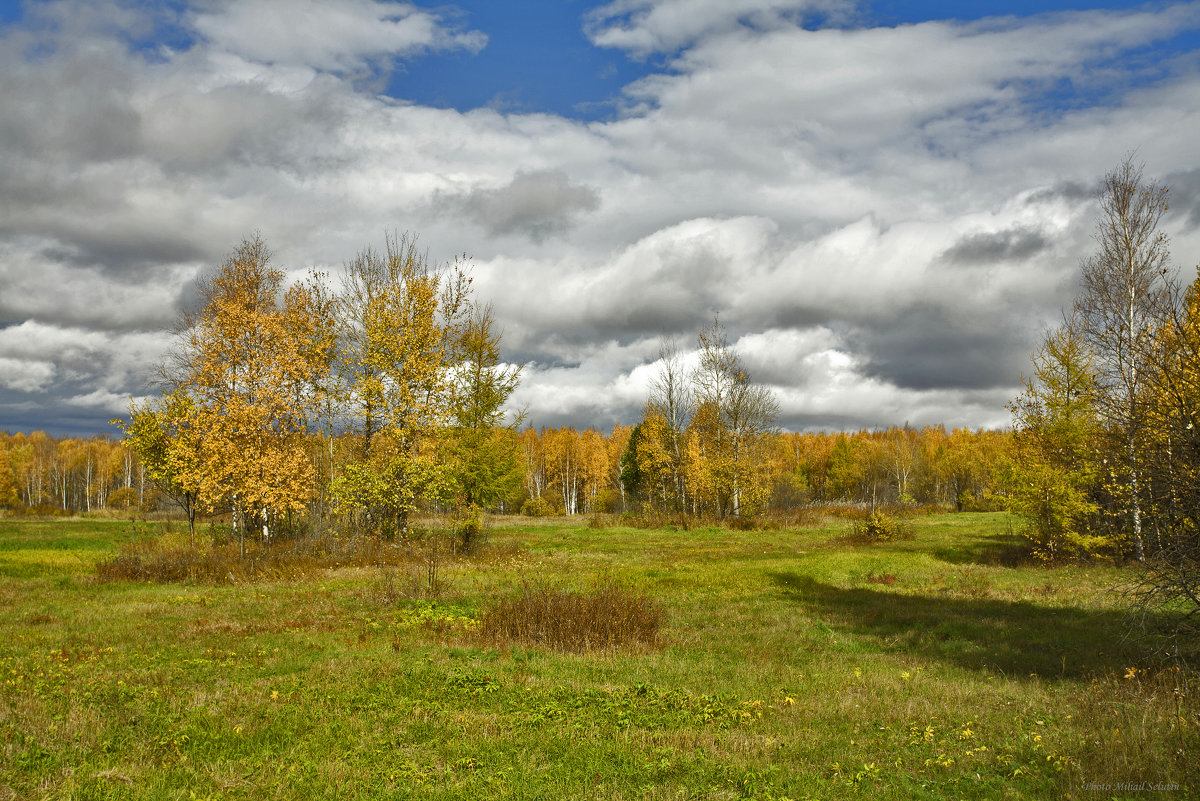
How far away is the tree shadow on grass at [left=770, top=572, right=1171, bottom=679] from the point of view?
11797 mm

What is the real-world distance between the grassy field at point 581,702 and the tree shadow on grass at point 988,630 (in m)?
0.09

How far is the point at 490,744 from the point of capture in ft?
25.8

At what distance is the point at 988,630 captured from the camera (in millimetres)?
14609

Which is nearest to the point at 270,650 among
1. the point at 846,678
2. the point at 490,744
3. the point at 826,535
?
the point at 490,744

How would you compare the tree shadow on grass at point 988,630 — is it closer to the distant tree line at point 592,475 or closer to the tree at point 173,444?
the tree at point 173,444

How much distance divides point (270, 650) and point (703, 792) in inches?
346

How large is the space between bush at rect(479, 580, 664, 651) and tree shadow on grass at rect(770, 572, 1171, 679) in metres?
4.88

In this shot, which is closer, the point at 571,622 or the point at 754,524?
the point at 571,622

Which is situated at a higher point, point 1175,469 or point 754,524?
point 1175,469

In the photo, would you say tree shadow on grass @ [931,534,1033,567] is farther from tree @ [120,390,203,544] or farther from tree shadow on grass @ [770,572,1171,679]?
tree @ [120,390,203,544]

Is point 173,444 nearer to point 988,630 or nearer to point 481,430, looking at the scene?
point 481,430

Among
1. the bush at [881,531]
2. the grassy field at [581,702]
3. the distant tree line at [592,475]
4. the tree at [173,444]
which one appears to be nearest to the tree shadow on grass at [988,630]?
the grassy field at [581,702]

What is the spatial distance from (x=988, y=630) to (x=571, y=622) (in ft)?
29.5

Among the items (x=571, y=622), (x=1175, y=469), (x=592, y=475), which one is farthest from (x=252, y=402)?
(x=592, y=475)
